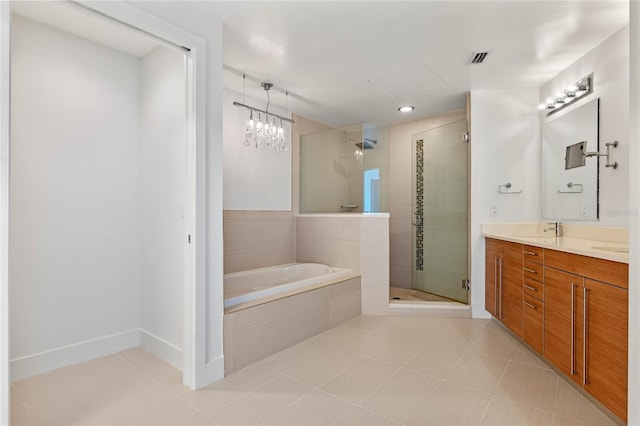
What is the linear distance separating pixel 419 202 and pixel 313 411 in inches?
111

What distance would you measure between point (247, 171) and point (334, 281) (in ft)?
4.87

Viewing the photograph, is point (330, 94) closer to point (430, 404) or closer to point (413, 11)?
point (413, 11)

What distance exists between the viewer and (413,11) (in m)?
2.00

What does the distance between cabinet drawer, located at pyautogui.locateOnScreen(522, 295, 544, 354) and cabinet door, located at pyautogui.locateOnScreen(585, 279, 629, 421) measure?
18.4 inches

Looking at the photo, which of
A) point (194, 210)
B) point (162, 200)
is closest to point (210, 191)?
point (194, 210)

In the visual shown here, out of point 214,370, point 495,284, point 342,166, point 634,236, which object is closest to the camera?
point 634,236

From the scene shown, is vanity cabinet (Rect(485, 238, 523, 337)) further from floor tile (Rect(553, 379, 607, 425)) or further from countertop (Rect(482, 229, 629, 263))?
floor tile (Rect(553, 379, 607, 425))

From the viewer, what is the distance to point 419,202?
399cm

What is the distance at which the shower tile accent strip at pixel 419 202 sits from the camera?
3.97 meters

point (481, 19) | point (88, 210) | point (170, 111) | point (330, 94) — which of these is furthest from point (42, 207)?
point (481, 19)

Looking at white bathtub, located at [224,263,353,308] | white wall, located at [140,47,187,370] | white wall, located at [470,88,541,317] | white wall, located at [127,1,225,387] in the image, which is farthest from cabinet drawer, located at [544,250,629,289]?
white wall, located at [140,47,187,370]

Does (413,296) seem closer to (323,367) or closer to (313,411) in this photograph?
(323,367)

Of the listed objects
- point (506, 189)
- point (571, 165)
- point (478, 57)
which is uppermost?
point (478, 57)

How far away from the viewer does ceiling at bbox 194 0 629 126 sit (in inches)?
77.9
